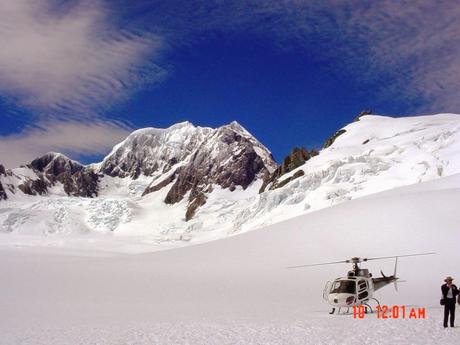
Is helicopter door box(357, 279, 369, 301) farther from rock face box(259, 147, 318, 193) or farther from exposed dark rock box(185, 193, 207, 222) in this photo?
exposed dark rock box(185, 193, 207, 222)

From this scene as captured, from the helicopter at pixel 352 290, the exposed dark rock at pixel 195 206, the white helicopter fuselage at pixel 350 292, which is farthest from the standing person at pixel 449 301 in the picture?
the exposed dark rock at pixel 195 206

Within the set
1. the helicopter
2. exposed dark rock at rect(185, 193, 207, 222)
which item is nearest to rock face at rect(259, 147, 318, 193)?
exposed dark rock at rect(185, 193, 207, 222)

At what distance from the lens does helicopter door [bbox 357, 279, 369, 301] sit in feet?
63.7

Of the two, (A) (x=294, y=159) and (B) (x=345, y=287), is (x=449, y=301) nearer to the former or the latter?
(B) (x=345, y=287)

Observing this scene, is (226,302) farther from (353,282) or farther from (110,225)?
(110,225)

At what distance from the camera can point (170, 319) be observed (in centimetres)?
1738

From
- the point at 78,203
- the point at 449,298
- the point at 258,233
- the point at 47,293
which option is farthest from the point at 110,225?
the point at 449,298

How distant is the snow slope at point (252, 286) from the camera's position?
13969mm

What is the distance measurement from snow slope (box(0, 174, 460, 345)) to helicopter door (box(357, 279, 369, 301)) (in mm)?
2169

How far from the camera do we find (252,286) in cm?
2645

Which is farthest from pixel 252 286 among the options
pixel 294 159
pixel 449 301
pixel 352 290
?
pixel 294 159

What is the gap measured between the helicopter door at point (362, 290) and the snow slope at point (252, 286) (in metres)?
2.17

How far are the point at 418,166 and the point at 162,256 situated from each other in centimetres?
4507

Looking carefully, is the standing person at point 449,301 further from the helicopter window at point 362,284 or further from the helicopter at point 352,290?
the helicopter window at point 362,284
